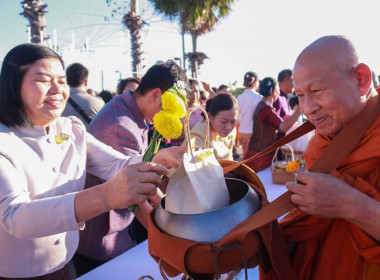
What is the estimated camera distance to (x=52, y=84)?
126cm

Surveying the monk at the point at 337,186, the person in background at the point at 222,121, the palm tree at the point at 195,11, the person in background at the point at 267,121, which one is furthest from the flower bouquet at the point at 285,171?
the palm tree at the point at 195,11

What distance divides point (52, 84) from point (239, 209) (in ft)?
2.97

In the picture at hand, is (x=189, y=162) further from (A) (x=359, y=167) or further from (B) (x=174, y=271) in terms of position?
(A) (x=359, y=167)

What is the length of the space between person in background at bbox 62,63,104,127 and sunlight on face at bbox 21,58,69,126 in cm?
172

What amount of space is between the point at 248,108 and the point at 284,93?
2.18ft

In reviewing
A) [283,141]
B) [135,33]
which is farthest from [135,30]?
[283,141]

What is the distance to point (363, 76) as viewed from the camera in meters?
0.88

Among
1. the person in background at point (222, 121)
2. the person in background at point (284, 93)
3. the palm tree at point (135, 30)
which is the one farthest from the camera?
the palm tree at point (135, 30)

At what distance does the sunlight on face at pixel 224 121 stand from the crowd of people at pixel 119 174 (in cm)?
89

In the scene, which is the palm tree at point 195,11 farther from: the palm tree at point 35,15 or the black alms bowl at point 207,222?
the black alms bowl at point 207,222

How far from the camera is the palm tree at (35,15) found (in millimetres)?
8484

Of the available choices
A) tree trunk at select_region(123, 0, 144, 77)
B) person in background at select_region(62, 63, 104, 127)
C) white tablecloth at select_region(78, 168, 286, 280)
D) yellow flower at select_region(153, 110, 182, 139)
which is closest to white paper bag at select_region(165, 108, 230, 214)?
yellow flower at select_region(153, 110, 182, 139)

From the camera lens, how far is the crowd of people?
0.85 meters

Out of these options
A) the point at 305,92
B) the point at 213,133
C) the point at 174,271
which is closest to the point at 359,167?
the point at 305,92
